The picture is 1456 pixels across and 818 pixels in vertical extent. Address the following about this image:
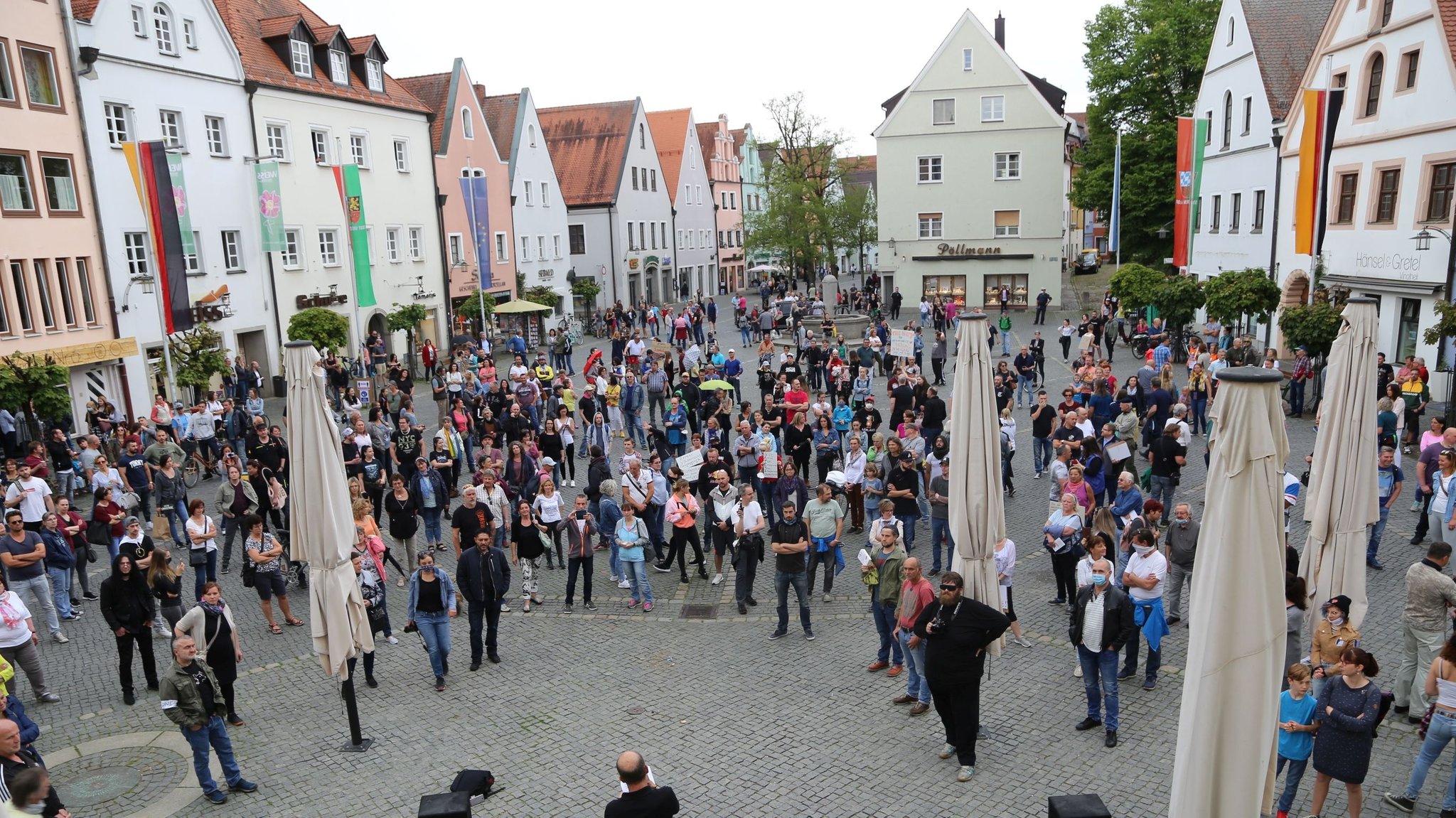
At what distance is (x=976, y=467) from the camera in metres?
8.26

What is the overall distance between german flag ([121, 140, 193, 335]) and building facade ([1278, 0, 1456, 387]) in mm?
30579

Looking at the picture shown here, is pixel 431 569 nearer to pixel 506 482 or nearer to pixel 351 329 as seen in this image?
pixel 506 482

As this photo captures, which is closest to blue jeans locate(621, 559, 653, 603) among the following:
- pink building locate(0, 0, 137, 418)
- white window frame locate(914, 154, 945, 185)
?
pink building locate(0, 0, 137, 418)

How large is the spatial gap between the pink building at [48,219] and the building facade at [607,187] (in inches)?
1206

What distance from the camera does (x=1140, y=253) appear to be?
146 ft

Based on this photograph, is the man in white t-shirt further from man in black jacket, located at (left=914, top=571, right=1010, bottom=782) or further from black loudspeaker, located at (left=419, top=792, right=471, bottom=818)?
black loudspeaker, located at (left=419, top=792, right=471, bottom=818)

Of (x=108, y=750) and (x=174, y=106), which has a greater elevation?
(x=174, y=106)

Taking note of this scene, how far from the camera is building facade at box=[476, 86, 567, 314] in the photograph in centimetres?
4562

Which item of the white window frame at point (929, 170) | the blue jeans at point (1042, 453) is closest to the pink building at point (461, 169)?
the white window frame at point (929, 170)

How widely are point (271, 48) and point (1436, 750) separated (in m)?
34.9

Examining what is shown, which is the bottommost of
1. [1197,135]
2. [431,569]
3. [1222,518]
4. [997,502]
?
[431,569]

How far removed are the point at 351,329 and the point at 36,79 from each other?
12467 millimetres

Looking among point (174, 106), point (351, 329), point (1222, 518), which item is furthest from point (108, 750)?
point (351, 329)

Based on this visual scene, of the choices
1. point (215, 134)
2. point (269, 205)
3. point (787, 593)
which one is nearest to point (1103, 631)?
point (787, 593)
